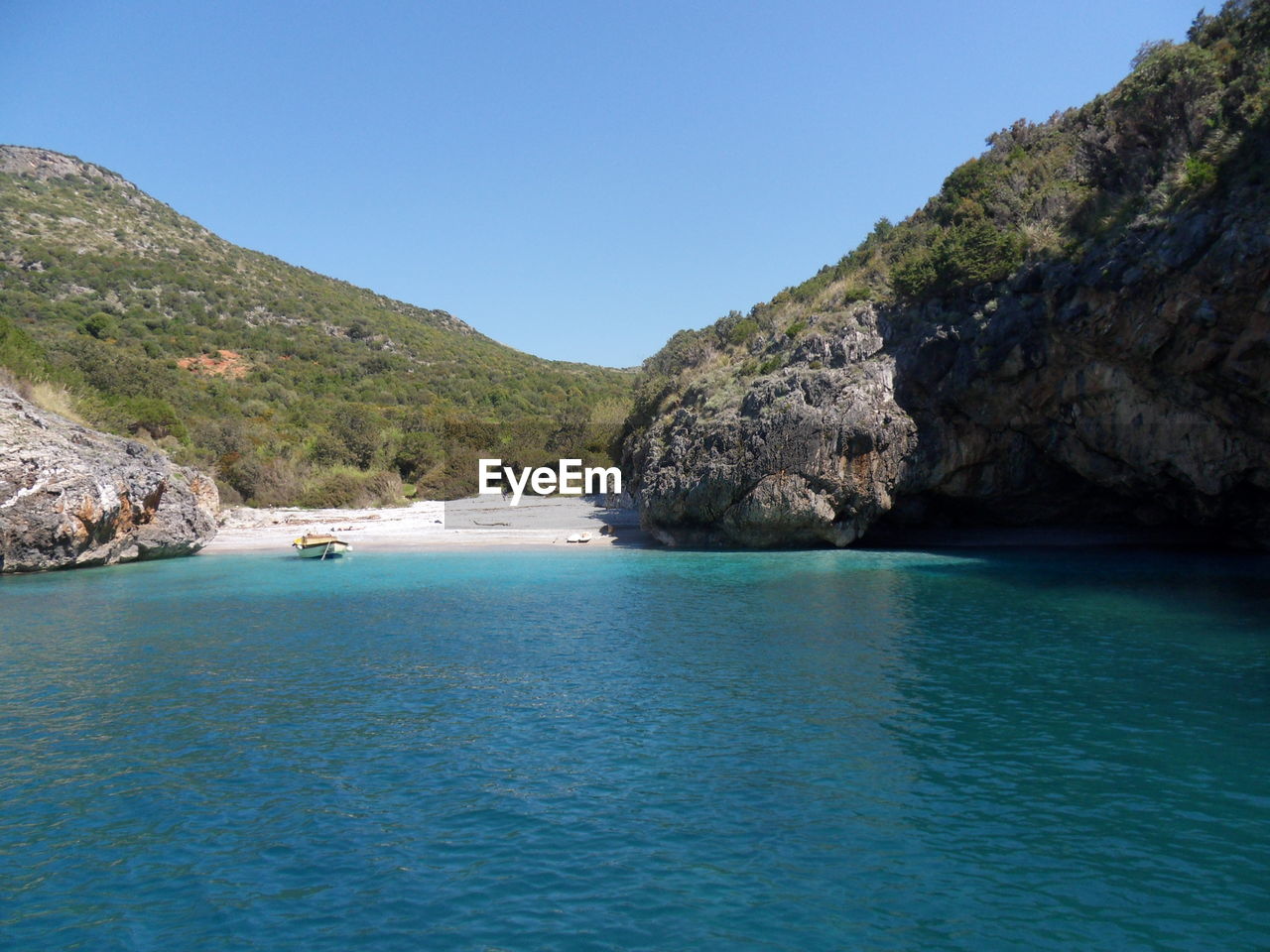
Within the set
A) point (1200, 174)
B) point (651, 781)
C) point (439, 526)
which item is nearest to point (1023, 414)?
point (1200, 174)

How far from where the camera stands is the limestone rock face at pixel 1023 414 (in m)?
19.0

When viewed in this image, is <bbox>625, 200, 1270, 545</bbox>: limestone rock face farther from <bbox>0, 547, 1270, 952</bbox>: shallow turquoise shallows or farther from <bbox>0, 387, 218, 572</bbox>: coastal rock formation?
<bbox>0, 387, 218, 572</bbox>: coastal rock formation

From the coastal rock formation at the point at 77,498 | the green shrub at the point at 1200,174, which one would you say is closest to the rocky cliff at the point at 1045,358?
the green shrub at the point at 1200,174

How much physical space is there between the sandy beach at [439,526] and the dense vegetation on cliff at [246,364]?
449cm

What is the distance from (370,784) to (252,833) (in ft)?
4.14

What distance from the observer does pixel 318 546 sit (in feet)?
94.6

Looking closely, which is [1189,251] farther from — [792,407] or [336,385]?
[336,385]

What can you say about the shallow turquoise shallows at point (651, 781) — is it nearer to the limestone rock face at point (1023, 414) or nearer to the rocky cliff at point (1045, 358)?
the limestone rock face at point (1023, 414)

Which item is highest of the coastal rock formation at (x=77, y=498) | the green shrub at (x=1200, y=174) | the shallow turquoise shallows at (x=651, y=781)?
the green shrub at (x=1200, y=174)

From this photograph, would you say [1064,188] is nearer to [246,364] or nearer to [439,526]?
[439,526]

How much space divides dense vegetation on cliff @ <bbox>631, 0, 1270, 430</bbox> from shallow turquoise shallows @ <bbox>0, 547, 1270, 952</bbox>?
404 inches

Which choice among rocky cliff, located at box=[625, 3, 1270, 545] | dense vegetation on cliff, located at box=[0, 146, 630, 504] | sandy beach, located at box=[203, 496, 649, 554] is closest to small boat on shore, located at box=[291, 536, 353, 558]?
sandy beach, located at box=[203, 496, 649, 554]

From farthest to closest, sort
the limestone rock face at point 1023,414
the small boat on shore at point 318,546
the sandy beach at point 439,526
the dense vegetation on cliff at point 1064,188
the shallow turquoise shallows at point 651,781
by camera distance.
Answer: the sandy beach at point 439,526 < the small boat on shore at point 318,546 < the dense vegetation on cliff at point 1064,188 < the limestone rock face at point 1023,414 < the shallow turquoise shallows at point 651,781

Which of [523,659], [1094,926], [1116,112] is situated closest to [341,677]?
[523,659]
